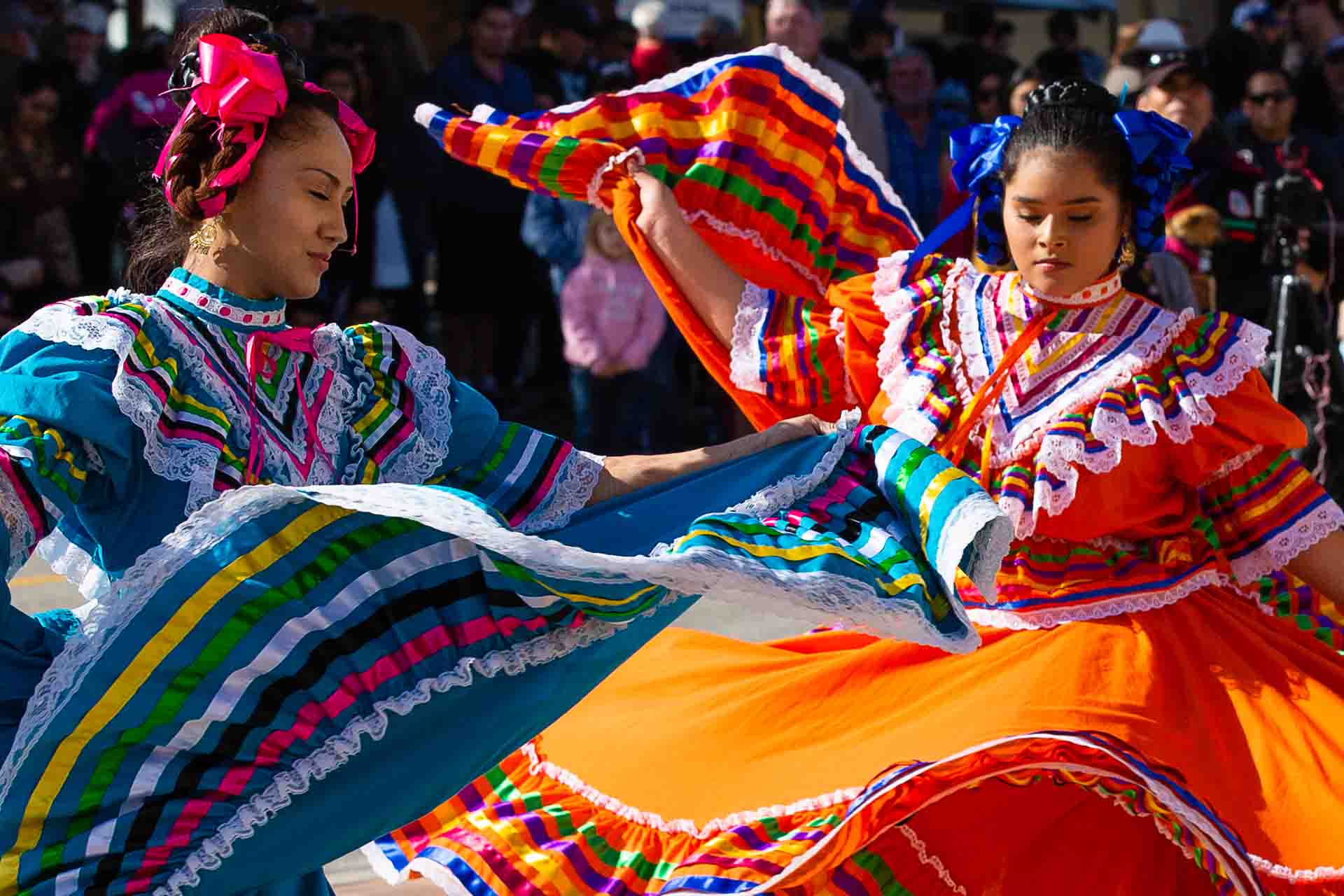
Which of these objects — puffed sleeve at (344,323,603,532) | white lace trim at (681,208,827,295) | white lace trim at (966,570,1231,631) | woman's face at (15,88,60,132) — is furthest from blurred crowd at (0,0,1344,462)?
puffed sleeve at (344,323,603,532)

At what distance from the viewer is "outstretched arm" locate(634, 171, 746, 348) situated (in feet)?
11.6

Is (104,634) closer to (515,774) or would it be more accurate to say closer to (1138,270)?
(515,774)

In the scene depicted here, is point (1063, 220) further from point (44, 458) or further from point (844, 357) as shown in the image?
point (44, 458)

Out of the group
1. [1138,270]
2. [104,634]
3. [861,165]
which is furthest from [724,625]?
[104,634]

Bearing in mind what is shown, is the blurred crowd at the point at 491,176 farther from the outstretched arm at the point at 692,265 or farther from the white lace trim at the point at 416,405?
the white lace trim at the point at 416,405

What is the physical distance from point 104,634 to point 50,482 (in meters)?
0.19

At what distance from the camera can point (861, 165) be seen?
12.6 feet

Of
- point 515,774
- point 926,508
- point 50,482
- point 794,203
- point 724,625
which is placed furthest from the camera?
point 724,625

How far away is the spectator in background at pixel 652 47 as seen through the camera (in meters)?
7.84

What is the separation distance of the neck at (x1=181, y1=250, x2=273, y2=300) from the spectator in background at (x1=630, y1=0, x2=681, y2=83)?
5.37 m

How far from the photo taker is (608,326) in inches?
290

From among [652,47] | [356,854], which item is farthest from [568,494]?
[652,47]

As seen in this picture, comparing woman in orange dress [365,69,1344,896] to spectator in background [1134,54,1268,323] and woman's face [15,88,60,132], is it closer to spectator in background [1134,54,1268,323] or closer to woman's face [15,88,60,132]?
spectator in background [1134,54,1268,323]

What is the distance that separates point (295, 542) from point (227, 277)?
0.42 meters
